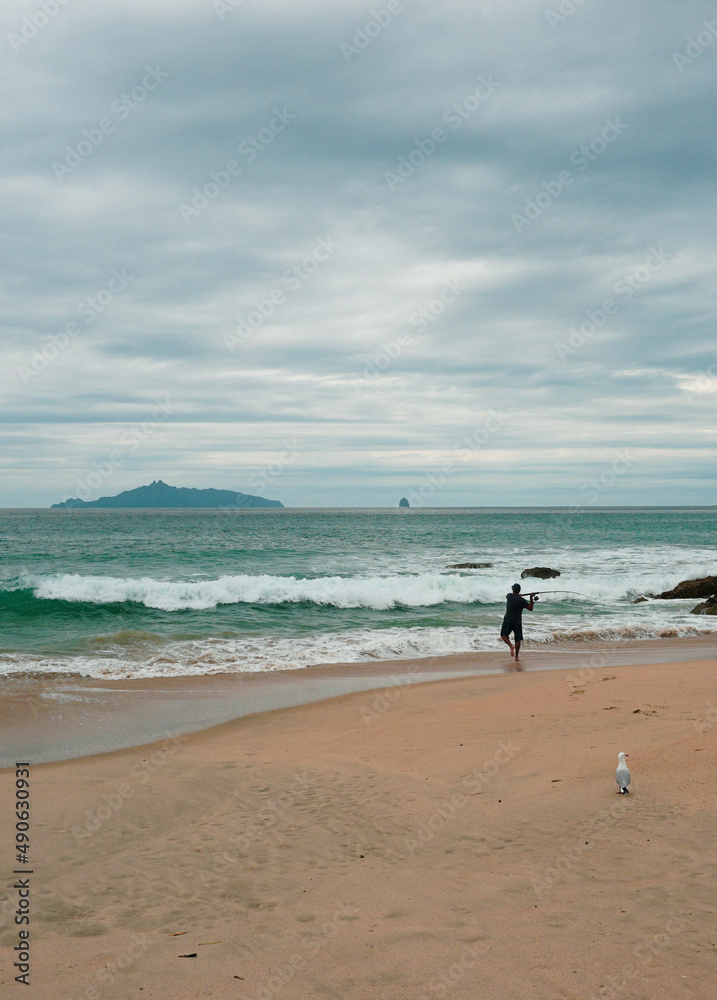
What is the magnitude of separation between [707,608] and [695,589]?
3.75 metres

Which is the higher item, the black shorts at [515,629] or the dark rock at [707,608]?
the black shorts at [515,629]

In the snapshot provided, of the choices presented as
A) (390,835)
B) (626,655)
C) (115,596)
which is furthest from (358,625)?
(390,835)

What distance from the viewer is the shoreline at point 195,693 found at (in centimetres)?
843

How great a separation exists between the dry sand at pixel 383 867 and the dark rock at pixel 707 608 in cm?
1444

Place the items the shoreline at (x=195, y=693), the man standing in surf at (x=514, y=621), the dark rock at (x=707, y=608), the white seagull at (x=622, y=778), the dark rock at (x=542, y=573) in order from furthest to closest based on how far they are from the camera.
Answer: the dark rock at (x=542, y=573), the dark rock at (x=707, y=608), the man standing in surf at (x=514, y=621), the shoreline at (x=195, y=693), the white seagull at (x=622, y=778)

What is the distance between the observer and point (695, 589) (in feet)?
79.6

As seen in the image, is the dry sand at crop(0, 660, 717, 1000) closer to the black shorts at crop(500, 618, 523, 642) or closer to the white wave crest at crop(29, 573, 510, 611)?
the black shorts at crop(500, 618, 523, 642)

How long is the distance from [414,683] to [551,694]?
9.10ft

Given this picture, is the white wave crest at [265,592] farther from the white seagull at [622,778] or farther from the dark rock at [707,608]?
the white seagull at [622,778]

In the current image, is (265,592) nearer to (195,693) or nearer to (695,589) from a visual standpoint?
(195,693)

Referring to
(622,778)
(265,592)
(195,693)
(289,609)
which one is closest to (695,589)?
(289,609)

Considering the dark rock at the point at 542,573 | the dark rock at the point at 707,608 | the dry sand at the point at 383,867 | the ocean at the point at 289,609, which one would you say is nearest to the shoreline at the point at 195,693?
the ocean at the point at 289,609

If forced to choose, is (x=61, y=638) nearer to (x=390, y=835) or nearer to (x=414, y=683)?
(x=414, y=683)

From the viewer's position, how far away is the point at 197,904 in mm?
4062
